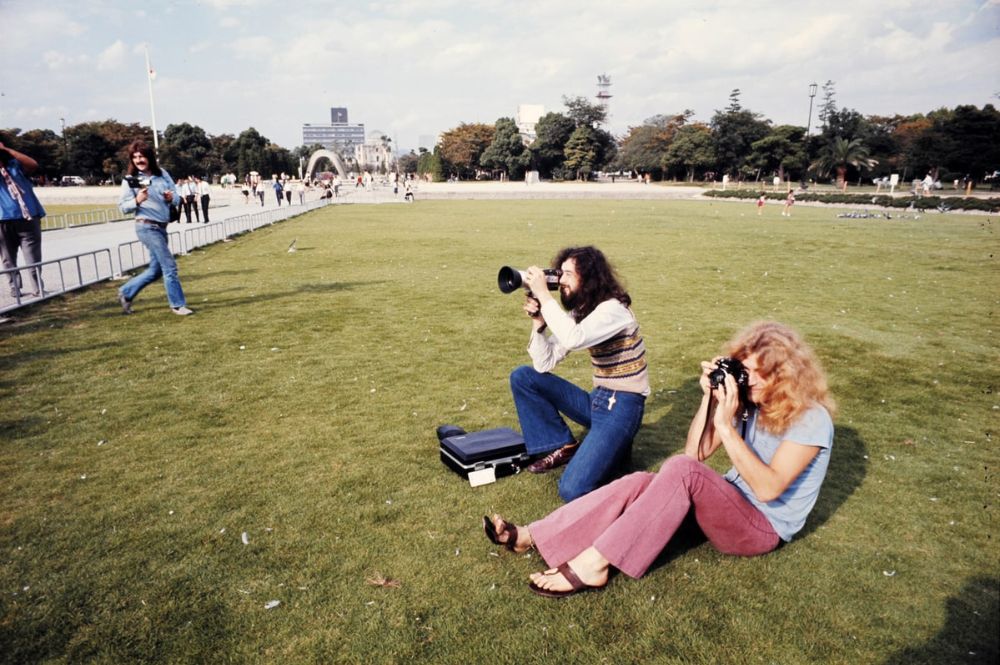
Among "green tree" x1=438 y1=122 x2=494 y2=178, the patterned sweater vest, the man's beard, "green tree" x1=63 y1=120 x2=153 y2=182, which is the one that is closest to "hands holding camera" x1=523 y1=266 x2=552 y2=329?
the man's beard

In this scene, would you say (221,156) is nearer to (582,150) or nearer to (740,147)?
(582,150)

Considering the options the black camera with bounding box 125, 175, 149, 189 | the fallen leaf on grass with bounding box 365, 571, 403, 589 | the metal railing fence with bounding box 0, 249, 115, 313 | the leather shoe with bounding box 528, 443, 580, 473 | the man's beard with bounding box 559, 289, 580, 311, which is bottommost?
the fallen leaf on grass with bounding box 365, 571, 403, 589

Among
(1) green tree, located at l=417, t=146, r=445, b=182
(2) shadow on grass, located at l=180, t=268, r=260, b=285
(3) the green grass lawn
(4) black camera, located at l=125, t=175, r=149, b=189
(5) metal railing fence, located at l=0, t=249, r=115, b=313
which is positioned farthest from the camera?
(1) green tree, located at l=417, t=146, r=445, b=182

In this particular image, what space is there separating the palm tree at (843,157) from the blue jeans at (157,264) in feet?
250

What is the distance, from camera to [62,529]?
12.5ft

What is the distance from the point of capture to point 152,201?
846 centimetres

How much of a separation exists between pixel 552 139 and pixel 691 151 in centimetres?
2313

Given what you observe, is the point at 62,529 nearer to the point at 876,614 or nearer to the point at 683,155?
the point at 876,614

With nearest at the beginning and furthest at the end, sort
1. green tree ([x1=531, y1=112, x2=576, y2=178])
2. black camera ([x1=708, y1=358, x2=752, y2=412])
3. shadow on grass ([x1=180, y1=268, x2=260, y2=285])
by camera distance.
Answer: black camera ([x1=708, y1=358, x2=752, y2=412]), shadow on grass ([x1=180, y1=268, x2=260, y2=285]), green tree ([x1=531, y1=112, x2=576, y2=178])

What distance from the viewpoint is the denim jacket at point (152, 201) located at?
8.31m

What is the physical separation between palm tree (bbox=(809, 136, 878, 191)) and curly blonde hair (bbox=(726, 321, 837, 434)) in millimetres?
77828

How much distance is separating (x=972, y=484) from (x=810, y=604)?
2281 mm

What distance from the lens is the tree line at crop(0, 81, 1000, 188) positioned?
64000mm

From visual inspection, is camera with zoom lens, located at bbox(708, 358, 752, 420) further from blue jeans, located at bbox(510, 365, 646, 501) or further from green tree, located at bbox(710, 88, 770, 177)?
green tree, located at bbox(710, 88, 770, 177)
